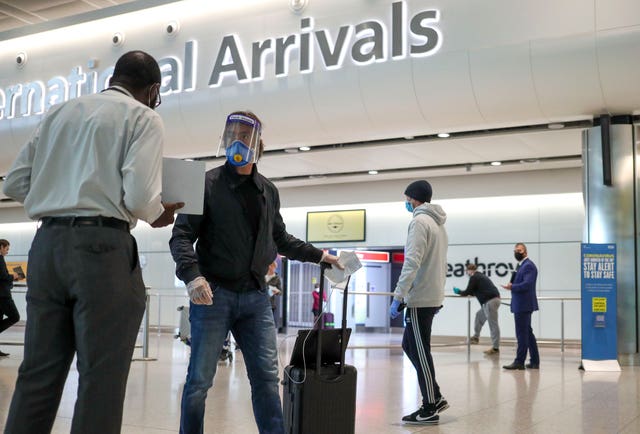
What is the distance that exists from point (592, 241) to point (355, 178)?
875cm

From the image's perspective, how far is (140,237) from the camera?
23062mm

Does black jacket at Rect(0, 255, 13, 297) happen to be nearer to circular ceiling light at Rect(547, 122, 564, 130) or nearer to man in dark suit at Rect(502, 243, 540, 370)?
man in dark suit at Rect(502, 243, 540, 370)

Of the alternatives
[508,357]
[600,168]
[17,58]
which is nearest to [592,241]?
[600,168]

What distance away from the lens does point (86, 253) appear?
2.43 metres

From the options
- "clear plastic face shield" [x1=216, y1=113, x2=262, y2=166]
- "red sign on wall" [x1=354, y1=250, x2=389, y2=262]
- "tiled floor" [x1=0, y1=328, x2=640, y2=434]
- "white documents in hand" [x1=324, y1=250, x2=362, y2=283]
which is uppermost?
"clear plastic face shield" [x1=216, y1=113, x2=262, y2=166]

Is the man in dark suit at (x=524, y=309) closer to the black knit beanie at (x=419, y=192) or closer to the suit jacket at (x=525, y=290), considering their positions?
the suit jacket at (x=525, y=290)

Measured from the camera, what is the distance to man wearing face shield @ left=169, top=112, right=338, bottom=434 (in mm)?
3453

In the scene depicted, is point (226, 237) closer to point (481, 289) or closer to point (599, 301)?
point (599, 301)

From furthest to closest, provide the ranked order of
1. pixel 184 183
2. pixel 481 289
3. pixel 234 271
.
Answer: pixel 481 289 → pixel 234 271 → pixel 184 183

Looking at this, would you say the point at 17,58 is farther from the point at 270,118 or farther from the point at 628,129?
the point at 628,129

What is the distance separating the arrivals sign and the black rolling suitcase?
7.92m

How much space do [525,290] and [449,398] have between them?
3.88 m

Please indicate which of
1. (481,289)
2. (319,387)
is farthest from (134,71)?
(481,289)

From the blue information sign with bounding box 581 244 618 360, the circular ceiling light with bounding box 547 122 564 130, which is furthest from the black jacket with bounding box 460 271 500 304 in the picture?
the blue information sign with bounding box 581 244 618 360
